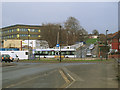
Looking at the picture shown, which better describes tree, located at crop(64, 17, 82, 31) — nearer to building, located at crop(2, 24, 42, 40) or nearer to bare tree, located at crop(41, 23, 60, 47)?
bare tree, located at crop(41, 23, 60, 47)

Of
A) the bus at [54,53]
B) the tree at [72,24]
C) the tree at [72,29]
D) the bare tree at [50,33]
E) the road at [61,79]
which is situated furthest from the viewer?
the tree at [72,24]

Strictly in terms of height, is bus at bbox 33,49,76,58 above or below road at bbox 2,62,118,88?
above

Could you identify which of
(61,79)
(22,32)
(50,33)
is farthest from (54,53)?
(22,32)

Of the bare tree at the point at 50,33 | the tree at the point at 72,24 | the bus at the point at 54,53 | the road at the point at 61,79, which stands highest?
the tree at the point at 72,24

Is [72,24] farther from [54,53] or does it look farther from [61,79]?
[61,79]

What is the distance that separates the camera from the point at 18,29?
110688 millimetres

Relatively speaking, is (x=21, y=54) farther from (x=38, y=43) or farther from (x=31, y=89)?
(x=31, y=89)

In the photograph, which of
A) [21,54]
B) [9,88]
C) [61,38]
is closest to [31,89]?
[9,88]

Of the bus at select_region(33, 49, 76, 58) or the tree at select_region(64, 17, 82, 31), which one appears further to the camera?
the tree at select_region(64, 17, 82, 31)

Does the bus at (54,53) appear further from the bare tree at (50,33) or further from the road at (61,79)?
the road at (61,79)

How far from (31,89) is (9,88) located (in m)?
1.26

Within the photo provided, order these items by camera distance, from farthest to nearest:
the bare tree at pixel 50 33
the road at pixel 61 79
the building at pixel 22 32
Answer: the building at pixel 22 32
the bare tree at pixel 50 33
the road at pixel 61 79

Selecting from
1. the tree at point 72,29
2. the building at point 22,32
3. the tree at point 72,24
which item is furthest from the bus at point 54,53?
the building at point 22,32

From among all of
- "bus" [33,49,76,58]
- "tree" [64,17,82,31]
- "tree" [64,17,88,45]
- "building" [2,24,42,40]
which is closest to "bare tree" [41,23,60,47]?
"tree" [64,17,88,45]
